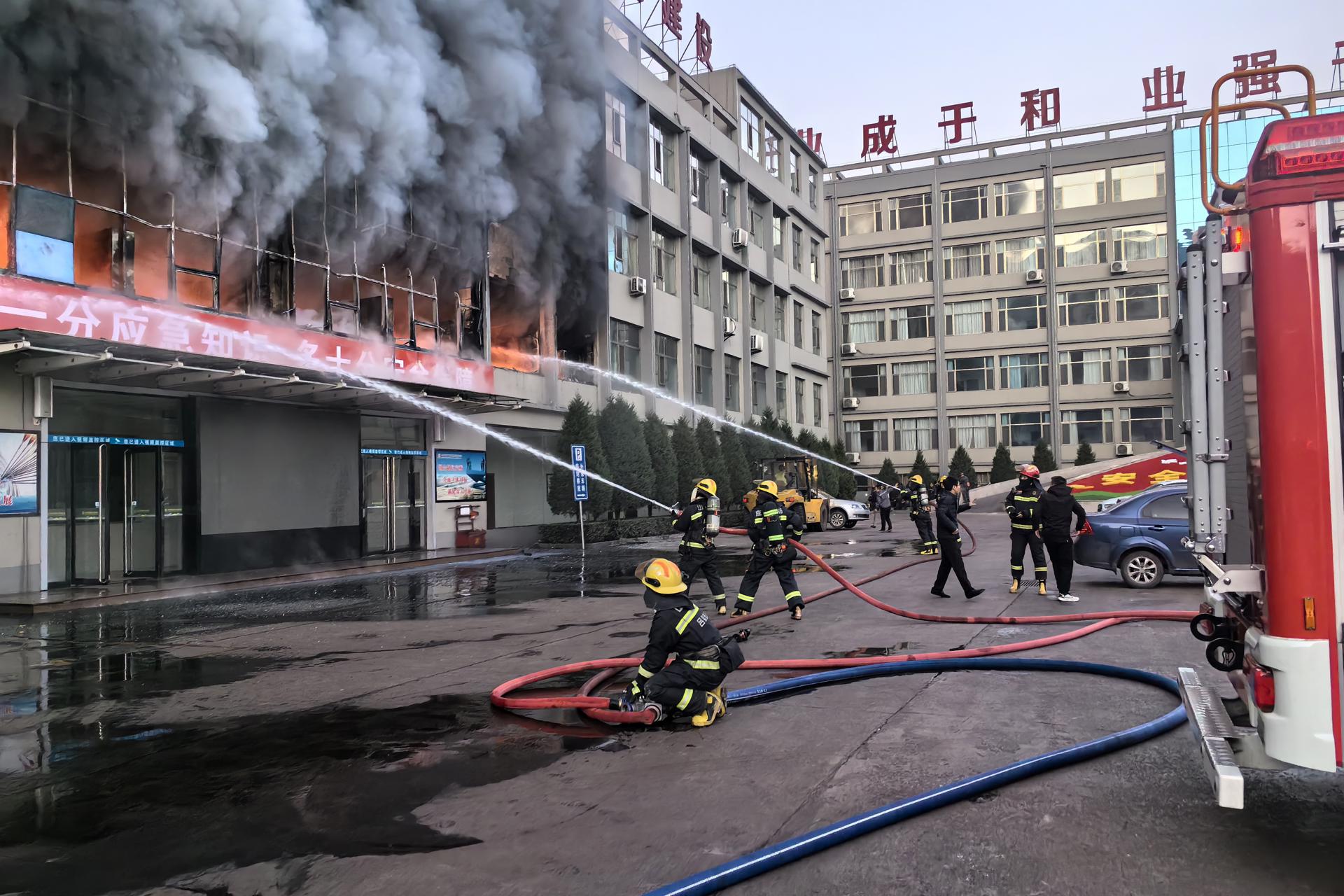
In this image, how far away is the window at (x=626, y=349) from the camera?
102ft

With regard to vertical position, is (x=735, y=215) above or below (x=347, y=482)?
above

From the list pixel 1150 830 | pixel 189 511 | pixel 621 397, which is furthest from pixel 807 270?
pixel 1150 830

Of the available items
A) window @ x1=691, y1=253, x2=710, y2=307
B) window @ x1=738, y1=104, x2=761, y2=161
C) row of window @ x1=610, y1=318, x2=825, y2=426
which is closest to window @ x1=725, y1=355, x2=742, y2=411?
row of window @ x1=610, y1=318, x2=825, y2=426

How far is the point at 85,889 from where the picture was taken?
364 cm

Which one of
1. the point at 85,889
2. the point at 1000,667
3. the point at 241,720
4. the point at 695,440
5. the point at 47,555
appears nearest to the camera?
the point at 85,889

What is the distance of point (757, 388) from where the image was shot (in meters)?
43.3

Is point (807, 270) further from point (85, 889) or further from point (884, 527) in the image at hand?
point (85, 889)

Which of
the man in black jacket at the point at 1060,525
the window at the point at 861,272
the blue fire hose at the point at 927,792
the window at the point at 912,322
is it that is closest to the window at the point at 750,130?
the window at the point at 861,272

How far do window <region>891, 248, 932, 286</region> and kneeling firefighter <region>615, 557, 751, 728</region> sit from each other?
2060 inches

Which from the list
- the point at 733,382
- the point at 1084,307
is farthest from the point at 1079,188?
the point at 733,382

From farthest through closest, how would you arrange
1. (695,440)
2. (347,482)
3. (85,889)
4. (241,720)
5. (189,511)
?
(695,440) → (347,482) → (189,511) → (241,720) → (85,889)

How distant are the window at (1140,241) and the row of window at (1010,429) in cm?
817

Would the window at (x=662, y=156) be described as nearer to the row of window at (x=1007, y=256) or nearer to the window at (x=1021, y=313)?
the row of window at (x=1007, y=256)

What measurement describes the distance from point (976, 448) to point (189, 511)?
44.9 m
